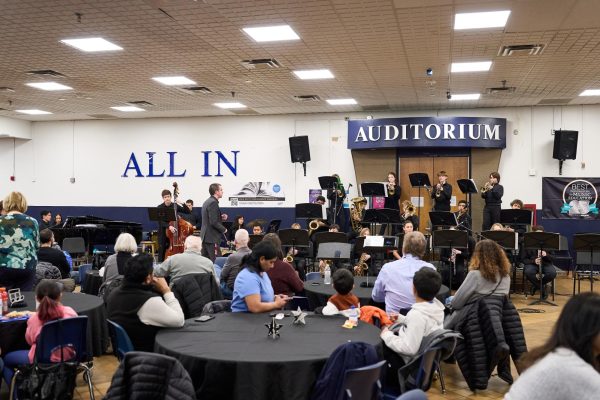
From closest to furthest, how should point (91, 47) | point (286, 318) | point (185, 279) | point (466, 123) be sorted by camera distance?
point (286, 318) < point (185, 279) < point (91, 47) < point (466, 123)

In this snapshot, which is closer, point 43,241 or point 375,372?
point 375,372

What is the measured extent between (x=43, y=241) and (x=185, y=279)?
258cm

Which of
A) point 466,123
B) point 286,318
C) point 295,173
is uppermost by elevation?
point 466,123

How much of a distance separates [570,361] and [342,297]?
10.1 feet

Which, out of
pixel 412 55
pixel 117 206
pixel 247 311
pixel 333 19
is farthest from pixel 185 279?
pixel 117 206

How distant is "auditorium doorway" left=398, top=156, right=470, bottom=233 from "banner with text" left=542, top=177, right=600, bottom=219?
1.97 metres

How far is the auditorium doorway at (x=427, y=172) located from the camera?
14586 mm

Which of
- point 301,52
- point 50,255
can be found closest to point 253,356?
point 50,255

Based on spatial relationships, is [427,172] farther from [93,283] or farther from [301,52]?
[93,283]

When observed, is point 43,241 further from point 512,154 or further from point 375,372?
point 512,154

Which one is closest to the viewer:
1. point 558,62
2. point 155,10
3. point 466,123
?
point 155,10

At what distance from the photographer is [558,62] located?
9.76m

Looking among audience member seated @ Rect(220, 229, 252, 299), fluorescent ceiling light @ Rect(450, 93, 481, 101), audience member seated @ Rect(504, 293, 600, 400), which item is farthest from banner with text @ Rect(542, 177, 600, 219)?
audience member seated @ Rect(504, 293, 600, 400)

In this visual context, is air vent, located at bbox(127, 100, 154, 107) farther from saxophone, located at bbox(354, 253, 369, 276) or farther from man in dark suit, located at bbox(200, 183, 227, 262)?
saxophone, located at bbox(354, 253, 369, 276)
